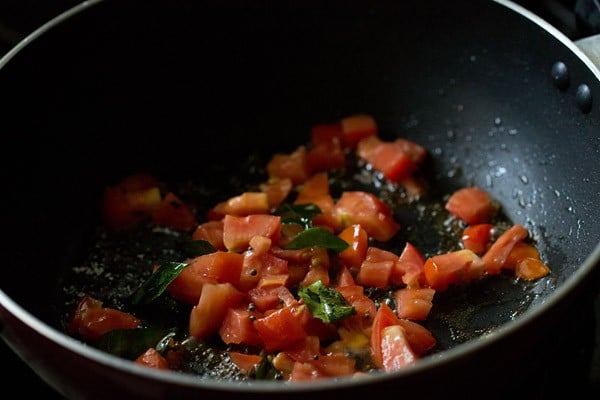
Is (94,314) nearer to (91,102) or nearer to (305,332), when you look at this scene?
(305,332)

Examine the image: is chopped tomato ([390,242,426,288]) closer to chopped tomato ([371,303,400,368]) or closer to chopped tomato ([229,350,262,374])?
chopped tomato ([371,303,400,368])

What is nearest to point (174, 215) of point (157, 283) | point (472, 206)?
point (157, 283)

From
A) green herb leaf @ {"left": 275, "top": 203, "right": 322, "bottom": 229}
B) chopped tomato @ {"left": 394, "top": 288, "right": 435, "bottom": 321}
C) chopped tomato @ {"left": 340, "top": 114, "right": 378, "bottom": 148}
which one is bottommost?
chopped tomato @ {"left": 394, "top": 288, "right": 435, "bottom": 321}

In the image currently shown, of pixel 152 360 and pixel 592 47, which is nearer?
pixel 152 360

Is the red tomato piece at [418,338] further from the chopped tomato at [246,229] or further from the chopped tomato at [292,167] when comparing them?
the chopped tomato at [292,167]

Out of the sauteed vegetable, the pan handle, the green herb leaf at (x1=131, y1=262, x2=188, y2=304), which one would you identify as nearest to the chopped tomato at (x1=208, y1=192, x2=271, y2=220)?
the sauteed vegetable

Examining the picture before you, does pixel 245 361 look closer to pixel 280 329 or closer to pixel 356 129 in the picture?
pixel 280 329
